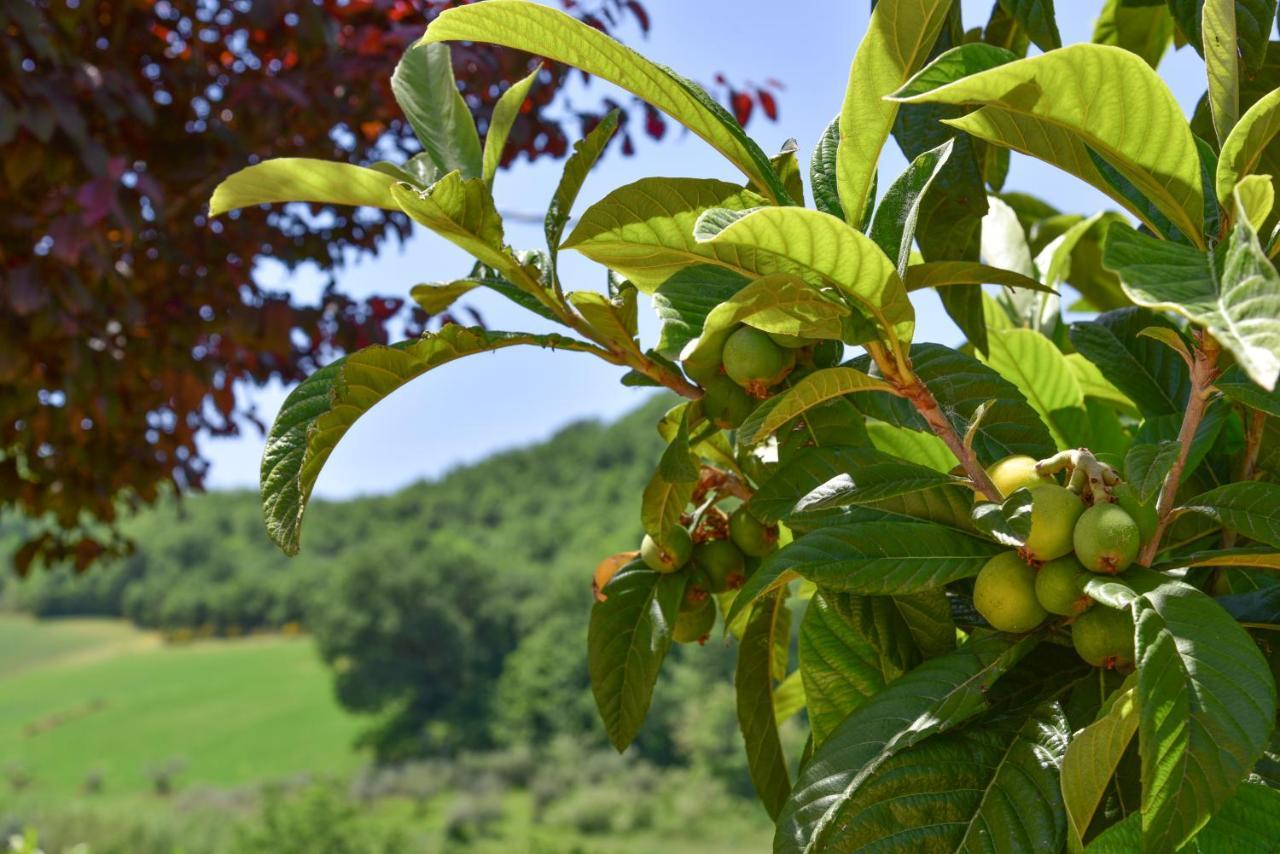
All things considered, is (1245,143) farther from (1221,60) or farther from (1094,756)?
(1094,756)

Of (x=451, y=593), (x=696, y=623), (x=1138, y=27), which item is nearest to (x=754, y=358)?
(x=696, y=623)

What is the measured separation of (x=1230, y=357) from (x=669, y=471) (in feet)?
0.72

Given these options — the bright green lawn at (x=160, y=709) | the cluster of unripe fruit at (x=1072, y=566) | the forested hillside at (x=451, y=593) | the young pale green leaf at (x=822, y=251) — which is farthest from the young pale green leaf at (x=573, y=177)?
the bright green lawn at (x=160, y=709)

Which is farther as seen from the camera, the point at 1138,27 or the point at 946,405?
the point at 1138,27

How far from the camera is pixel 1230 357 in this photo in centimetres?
39

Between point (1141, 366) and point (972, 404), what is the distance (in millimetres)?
149

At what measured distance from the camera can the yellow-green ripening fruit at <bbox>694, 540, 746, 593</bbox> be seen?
0.59 metres

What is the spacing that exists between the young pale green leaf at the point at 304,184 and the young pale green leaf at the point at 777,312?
149 mm

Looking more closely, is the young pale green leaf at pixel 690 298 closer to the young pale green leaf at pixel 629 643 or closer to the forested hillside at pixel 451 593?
the young pale green leaf at pixel 629 643

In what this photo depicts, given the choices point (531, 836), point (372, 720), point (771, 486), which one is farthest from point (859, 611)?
point (372, 720)

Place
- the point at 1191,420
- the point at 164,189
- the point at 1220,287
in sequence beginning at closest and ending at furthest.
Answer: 1. the point at 1220,287
2. the point at 1191,420
3. the point at 164,189

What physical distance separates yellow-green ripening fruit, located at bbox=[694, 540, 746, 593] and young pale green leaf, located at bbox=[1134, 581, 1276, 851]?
0.26m

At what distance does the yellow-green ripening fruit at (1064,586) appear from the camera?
1.30 ft

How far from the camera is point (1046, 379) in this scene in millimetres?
608
